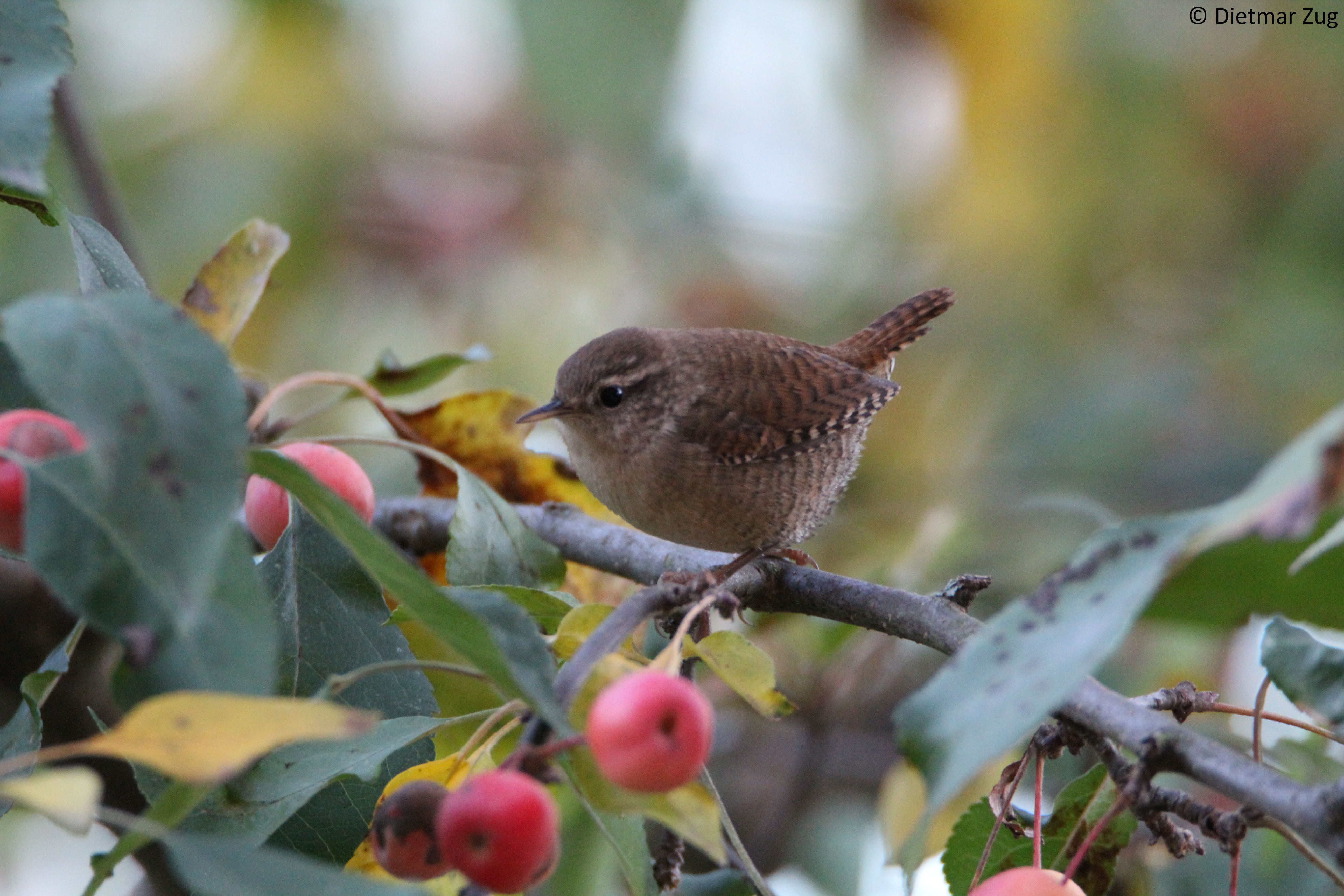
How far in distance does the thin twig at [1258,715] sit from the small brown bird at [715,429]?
1.31m

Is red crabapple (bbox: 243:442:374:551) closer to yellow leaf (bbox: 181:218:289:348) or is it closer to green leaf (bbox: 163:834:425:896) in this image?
yellow leaf (bbox: 181:218:289:348)

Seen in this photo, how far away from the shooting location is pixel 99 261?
1.60 m

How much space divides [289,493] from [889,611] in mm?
892

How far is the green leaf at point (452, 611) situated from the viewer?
1125 mm

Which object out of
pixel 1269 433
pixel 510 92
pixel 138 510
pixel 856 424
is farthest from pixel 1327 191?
pixel 138 510

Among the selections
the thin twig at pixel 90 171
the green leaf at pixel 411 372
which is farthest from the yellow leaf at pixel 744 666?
the thin twig at pixel 90 171

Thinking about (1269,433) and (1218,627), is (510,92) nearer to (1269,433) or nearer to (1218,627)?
(1269,433)

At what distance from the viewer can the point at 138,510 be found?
3.29 ft

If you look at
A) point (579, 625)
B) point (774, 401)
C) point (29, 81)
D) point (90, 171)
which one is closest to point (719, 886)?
point (579, 625)

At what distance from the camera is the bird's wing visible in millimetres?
3234

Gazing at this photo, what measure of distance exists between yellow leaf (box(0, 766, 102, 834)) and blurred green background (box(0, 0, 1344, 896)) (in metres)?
3.09

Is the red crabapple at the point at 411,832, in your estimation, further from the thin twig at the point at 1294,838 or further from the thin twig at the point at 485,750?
the thin twig at the point at 1294,838

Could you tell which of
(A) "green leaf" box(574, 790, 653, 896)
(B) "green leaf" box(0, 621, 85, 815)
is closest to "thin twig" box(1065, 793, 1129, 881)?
(A) "green leaf" box(574, 790, 653, 896)

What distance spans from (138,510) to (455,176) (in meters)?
4.13
